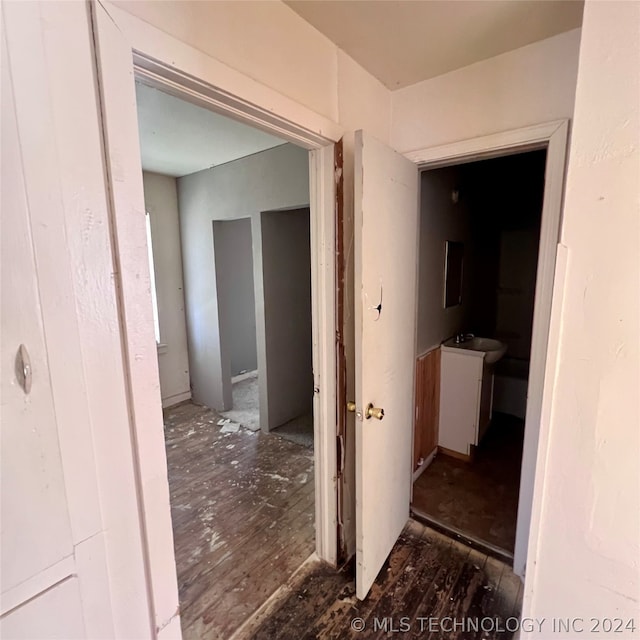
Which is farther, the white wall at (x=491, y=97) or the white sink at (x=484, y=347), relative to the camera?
the white sink at (x=484, y=347)

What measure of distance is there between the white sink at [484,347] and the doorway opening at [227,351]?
143cm

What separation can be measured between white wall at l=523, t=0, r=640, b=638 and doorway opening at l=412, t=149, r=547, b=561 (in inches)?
44.5

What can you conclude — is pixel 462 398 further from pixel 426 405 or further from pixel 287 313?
pixel 287 313

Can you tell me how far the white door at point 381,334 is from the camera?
1.38 metres

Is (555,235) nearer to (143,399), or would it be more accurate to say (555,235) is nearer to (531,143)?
(531,143)

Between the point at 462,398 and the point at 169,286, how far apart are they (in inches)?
119

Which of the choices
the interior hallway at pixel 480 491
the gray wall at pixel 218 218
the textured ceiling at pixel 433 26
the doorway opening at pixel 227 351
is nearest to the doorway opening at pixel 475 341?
the interior hallway at pixel 480 491

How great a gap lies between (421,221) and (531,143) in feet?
2.85

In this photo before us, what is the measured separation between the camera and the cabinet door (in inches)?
26.3

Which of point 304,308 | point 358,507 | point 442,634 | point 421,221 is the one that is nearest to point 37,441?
point 358,507

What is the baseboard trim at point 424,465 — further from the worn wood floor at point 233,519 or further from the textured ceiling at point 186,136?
the textured ceiling at point 186,136

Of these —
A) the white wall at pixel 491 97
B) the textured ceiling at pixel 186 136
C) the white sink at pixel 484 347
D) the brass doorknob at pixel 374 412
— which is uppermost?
the textured ceiling at pixel 186 136

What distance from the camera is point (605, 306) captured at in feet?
2.76

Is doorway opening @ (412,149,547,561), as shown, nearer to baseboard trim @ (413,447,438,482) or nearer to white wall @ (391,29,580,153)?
baseboard trim @ (413,447,438,482)
